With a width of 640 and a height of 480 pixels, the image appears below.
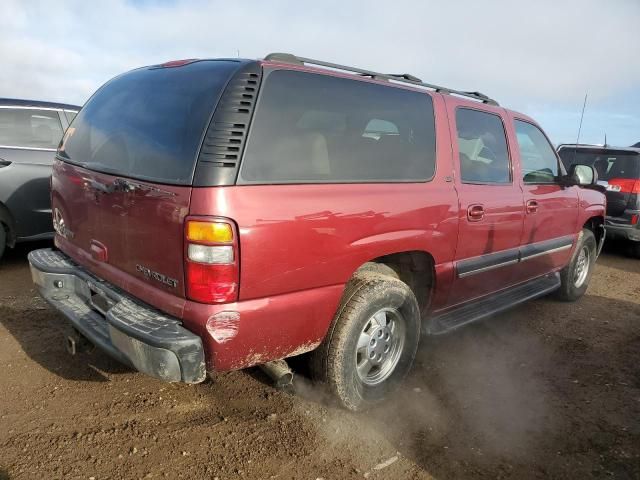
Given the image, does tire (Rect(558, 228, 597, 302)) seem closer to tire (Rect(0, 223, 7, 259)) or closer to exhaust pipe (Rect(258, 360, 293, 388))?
exhaust pipe (Rect(258, 360, 293, 388))

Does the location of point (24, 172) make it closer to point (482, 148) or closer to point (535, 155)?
point (482, 148)

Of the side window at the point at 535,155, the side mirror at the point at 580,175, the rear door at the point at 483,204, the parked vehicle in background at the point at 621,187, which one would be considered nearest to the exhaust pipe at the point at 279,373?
the rear door at the point at 483,204

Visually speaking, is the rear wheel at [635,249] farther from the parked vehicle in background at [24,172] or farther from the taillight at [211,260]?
the parked vehicle in background at [24,172]

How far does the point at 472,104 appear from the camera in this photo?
359 centimetres

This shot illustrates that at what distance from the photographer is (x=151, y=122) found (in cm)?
249

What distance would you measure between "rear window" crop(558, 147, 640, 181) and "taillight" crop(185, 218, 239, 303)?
6.06 metres

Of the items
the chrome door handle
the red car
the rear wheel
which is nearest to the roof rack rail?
the red car

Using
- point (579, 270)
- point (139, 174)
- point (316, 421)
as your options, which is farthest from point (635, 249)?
point (139, 174)

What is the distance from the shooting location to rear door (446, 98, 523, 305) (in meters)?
3.31

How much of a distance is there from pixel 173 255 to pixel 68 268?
1.10m

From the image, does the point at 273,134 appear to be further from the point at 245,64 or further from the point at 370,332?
the point at 370,332

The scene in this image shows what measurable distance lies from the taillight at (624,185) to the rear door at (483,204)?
4219mm

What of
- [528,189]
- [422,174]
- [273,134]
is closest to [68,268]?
[273,134]

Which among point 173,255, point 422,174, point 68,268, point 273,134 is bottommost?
point 68,268
